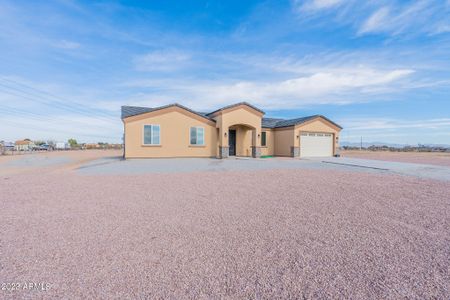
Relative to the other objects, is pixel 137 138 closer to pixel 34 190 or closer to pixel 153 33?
pixel 153 33

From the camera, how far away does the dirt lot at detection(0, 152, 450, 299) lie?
219 centimetres

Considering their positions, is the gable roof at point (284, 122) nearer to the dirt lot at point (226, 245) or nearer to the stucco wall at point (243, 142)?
the stucco wall at point (243, 142)

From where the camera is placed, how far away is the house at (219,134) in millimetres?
15680

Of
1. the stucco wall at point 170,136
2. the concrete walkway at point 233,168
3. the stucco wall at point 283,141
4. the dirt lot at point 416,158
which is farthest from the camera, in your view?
the stucco wall at point 283,141

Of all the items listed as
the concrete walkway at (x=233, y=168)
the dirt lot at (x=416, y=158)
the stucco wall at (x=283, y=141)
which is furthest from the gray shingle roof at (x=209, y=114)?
the dirt lot at (x=416, y=158)

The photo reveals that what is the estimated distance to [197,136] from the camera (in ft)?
56.3

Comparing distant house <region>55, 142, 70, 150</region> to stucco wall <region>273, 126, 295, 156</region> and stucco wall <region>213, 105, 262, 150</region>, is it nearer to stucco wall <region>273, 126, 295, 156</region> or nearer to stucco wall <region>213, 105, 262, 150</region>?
stucco wall <region>213, 105, 262, 150</region>

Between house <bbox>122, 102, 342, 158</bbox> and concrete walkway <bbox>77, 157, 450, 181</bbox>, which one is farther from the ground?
house <bbox>122, 102, 342, 158</bbox>

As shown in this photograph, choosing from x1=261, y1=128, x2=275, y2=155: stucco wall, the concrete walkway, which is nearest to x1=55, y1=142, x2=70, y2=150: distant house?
the concrete walkway

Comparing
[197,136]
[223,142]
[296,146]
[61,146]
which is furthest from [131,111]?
[61,146]

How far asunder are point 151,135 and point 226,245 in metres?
14.2

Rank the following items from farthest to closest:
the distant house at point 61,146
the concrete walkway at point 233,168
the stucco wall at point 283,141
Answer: the distant house at point 61,146 < the stucco wall at point 283,141 < the concrete walkway at point 233,168

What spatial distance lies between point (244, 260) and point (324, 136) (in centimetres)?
2140

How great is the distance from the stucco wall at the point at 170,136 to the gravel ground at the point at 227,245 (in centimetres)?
981
